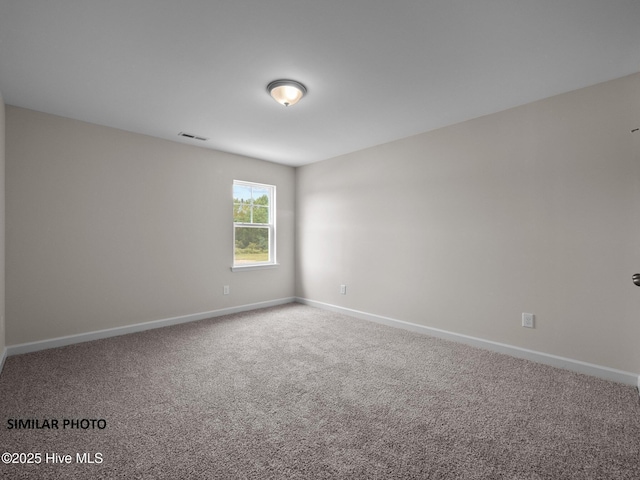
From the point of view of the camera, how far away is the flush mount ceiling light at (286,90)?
8.07 feet

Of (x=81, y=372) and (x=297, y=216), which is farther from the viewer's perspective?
(x=297, y=216)

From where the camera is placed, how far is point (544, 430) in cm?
179

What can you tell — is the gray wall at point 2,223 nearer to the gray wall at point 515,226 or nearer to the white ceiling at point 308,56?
the white ceiling at point 308,56

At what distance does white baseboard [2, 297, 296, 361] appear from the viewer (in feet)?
9.72

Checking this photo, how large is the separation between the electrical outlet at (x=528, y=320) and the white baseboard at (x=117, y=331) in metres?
3.46

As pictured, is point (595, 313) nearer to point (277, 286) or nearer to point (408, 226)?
point (408, 226)

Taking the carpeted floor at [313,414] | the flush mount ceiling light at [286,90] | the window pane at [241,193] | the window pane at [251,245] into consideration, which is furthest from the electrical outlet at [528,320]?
the window pane at [241,193]

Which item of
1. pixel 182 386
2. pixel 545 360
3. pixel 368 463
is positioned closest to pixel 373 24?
pixel 368 463

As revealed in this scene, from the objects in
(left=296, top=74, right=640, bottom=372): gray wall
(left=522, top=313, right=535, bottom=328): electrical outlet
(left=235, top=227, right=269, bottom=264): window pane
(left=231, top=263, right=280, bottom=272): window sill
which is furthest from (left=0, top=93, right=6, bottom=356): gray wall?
(left=522, top=313, right=535, bottom=328): electrical outlet

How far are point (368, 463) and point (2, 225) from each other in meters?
3.57

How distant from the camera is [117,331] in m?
3.51

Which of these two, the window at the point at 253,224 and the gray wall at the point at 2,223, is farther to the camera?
the window at the point at 253,224

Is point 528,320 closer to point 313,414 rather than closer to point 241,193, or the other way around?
point 313,414

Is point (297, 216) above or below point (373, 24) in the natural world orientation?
below
